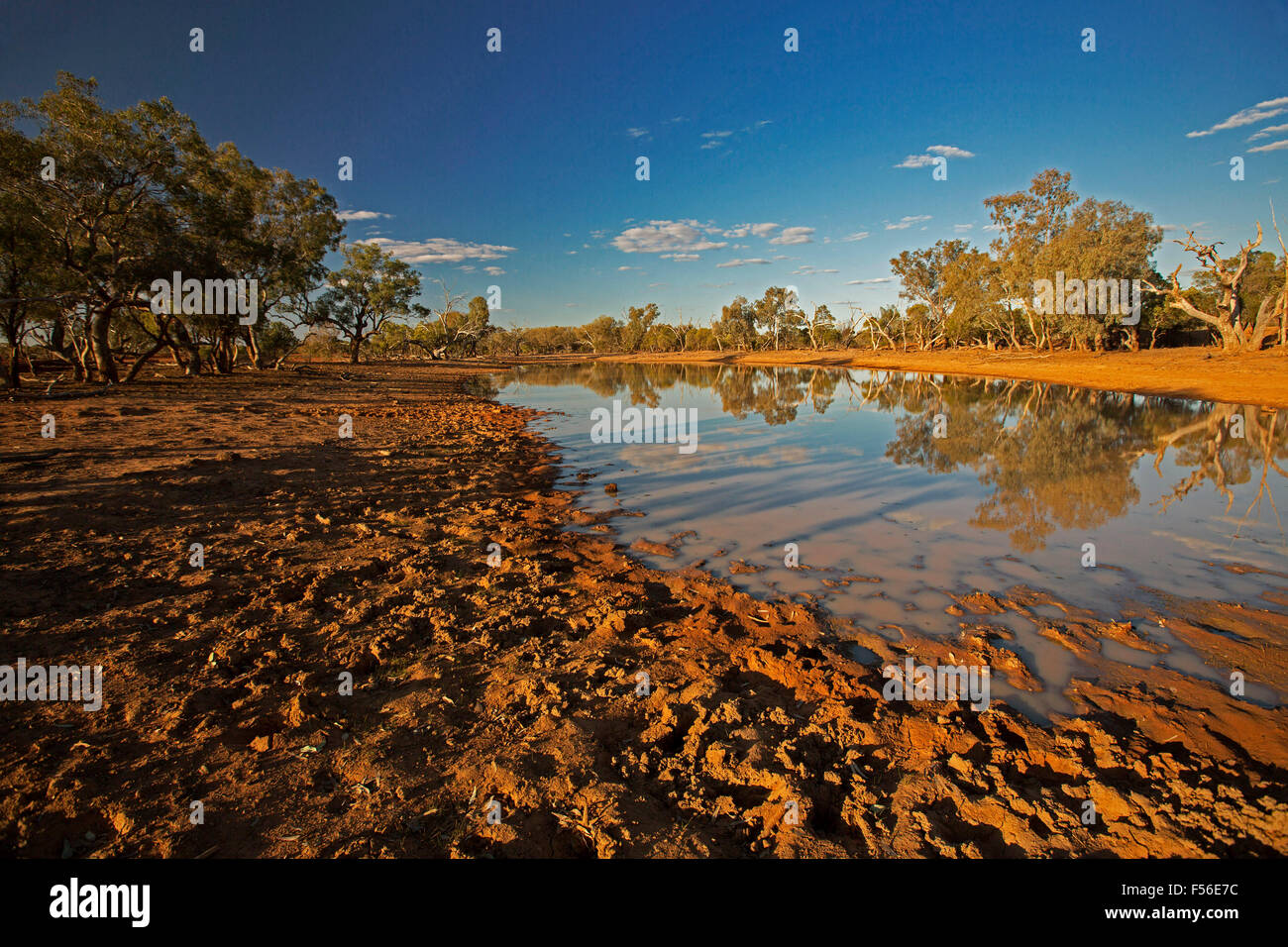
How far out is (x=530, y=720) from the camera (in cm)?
342

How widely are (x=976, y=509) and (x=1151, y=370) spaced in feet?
95.0

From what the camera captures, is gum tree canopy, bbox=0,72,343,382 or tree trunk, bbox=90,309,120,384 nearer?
gum tree canopy, bbox=0,72,343,382

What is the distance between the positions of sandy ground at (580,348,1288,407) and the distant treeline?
285 cm

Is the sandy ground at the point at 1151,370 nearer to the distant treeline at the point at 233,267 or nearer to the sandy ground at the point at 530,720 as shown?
the distant treeline at the point at 233,267

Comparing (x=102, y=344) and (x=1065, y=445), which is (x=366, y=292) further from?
(x=1065, y=445)

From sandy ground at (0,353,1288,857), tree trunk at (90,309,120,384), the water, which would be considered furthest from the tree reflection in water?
tree trunk at (90,309,120,384)

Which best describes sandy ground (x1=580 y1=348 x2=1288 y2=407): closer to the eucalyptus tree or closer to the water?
the water

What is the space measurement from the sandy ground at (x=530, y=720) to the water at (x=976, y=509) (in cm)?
45

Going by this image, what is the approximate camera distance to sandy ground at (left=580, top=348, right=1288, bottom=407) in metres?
20.7

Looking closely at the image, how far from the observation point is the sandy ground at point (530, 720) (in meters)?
2.56

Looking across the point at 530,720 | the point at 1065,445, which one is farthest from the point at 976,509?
the point at 530,720

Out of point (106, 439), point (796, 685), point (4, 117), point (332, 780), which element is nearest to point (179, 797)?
point (332, 780)
